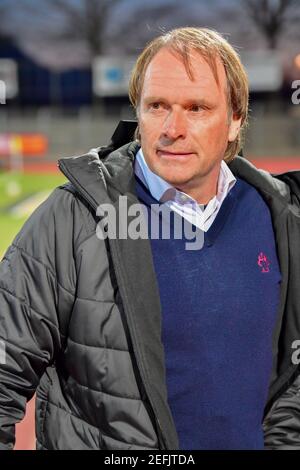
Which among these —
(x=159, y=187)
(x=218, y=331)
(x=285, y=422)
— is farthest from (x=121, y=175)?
(x=285, y=422)

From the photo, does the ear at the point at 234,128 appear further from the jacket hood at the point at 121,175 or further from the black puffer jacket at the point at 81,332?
the black puffer jacket at the point at 81,332

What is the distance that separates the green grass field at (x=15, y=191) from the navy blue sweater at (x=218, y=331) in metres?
6.59

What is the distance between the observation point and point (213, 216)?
63.2 inches

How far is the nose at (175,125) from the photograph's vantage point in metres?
1.48

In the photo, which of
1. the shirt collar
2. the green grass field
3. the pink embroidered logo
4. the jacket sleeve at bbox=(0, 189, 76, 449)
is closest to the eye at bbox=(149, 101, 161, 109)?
the shirt collar

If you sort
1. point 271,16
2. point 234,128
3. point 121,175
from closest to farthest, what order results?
point 121,175
point 234,128
point 271,16

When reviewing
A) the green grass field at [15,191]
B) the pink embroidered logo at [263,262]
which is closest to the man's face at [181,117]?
the pink embroidered logo at [263,262]

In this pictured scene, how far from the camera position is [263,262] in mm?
1609

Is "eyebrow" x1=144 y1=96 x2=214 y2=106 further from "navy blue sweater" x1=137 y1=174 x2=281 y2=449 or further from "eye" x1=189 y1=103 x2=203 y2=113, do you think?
"navy blue sweater" x1=137 y1=174 x2=281 y2=449

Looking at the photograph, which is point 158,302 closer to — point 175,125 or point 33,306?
point 33,306

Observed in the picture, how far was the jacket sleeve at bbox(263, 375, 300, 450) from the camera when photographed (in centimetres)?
160

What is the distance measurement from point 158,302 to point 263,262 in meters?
0.31

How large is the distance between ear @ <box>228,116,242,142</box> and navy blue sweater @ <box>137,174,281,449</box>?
7.7 inches
